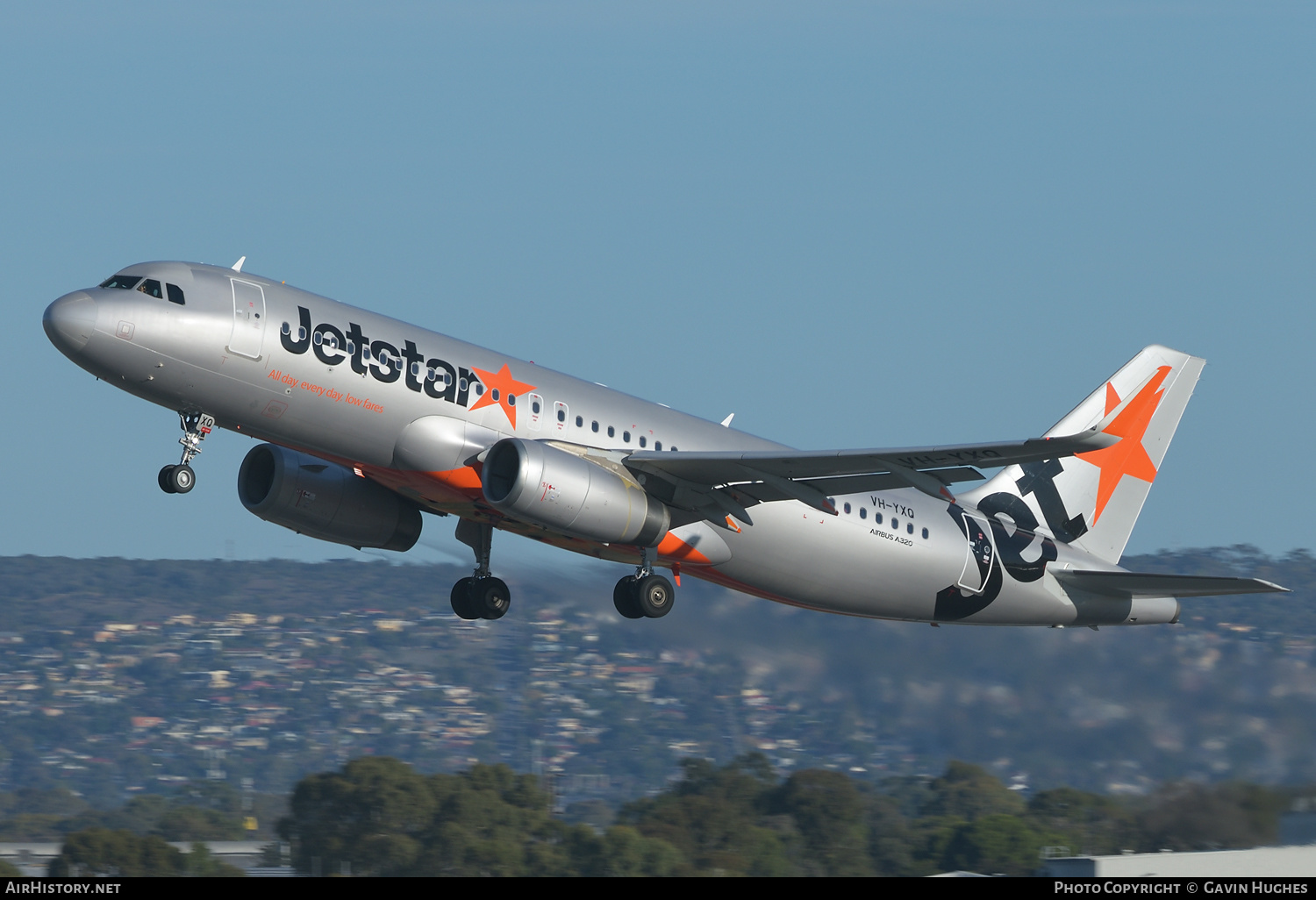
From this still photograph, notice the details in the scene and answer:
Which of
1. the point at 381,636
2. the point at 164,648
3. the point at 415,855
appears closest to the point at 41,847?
the point at 415,855

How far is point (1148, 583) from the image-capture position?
37.0 m

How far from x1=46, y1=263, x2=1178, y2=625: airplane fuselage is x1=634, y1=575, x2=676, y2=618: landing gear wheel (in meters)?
0.58

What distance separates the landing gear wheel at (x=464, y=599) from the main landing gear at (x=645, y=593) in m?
4.79

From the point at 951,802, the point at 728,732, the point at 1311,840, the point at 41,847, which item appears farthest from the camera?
the point at 728,732

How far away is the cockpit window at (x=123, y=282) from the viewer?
29359mm

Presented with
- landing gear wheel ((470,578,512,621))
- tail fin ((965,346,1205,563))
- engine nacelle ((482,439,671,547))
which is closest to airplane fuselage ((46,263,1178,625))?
engine nacelle ((482,439,671,547))

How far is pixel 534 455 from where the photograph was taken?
1196 inches

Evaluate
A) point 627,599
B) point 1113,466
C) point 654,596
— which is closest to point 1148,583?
point 1113,466

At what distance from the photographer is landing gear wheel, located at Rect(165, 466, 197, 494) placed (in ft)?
98.6

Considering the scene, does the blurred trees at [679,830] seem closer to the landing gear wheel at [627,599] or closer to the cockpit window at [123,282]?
the landing gear wheel at [627,599]

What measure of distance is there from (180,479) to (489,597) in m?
9.05

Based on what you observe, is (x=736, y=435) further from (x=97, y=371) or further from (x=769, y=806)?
(x=769, y=806)

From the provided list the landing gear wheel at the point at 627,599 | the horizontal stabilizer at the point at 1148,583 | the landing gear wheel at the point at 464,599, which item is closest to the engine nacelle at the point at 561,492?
the landing gear wheel at the point at 627,599

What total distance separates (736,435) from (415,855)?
110 ft
